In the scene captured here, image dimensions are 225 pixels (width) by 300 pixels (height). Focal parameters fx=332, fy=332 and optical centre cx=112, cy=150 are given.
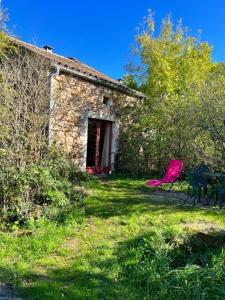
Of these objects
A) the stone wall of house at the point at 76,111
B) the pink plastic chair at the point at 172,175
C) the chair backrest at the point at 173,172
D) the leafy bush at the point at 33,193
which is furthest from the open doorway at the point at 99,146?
the leafy bush at the point at 33,193

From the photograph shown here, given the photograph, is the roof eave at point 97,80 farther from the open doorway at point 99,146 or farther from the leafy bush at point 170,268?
the leafy bush at point 170,268

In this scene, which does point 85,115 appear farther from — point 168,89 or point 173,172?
point 168,89

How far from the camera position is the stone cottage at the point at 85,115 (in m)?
11.3

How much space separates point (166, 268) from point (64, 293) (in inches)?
59.9

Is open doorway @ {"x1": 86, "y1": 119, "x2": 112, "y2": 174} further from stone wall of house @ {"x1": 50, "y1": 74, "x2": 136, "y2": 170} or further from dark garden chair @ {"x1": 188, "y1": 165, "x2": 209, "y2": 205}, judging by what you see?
dark garden chair @ {"x1": 188, "y1": 165, "x2": 209, "y2": 205}

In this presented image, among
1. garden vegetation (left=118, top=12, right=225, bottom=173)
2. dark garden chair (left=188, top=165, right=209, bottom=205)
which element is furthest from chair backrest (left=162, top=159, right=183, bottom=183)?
dark garden chair (left=188, top=165, right=209, bottom=205)

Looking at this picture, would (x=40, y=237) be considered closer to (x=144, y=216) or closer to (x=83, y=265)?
(x=83, y=265)

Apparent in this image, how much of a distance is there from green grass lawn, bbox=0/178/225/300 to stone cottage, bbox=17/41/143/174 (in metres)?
4.58

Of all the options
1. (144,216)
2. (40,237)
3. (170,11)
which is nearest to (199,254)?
(144,216)

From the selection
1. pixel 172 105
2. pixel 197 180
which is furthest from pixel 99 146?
pixel 197 180

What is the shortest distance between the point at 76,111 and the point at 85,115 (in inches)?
19.2

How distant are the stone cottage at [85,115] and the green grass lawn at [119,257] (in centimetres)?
458

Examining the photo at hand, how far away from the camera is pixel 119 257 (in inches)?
208

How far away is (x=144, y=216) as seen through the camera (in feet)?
23.6
